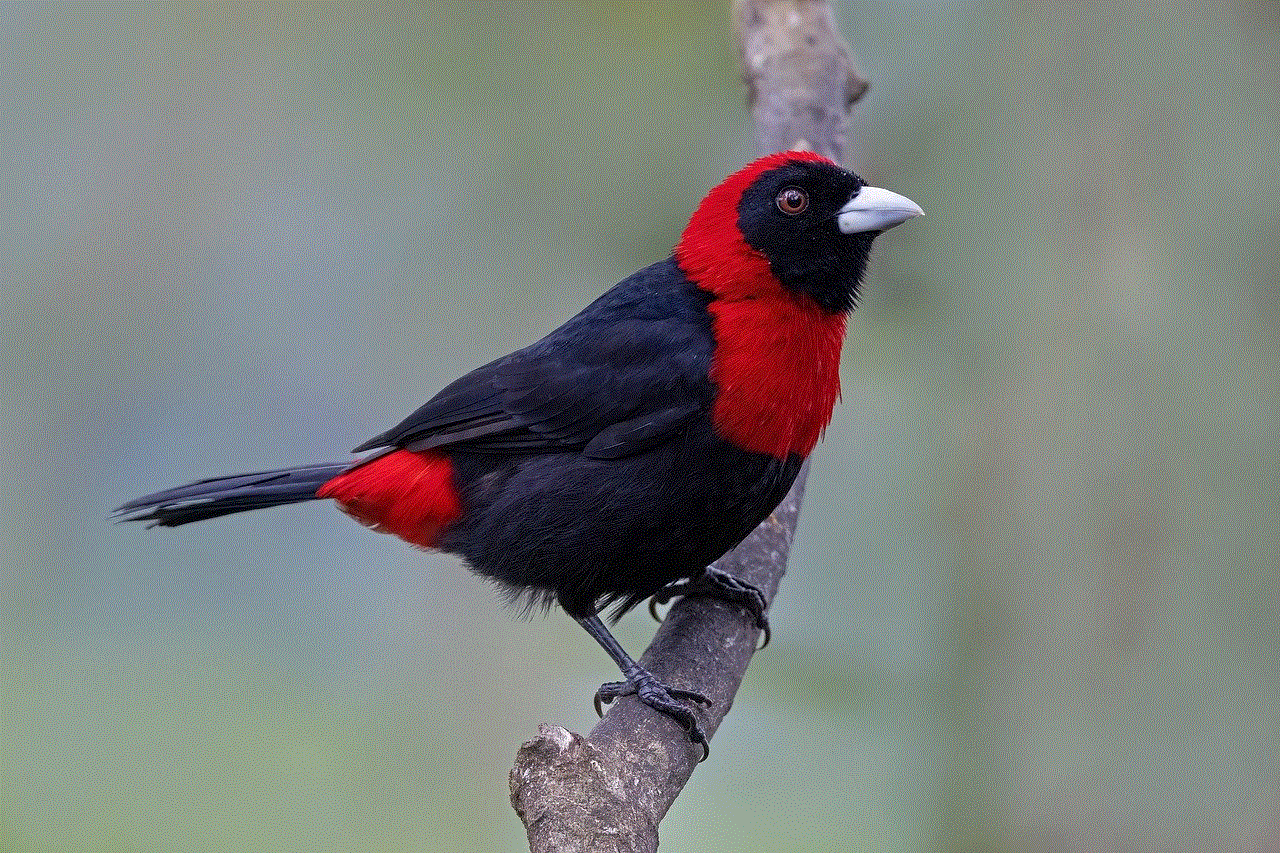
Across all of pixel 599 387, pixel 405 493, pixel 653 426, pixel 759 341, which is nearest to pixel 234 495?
pixel 405 493

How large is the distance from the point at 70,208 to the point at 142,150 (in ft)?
1.09

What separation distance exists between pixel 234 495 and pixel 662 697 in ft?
3.92

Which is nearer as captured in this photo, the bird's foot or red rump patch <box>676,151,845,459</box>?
the bird's foot

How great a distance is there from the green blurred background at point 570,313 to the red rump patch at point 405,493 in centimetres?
96

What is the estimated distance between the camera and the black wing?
2.57 metres

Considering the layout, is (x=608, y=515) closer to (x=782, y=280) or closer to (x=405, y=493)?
(x=405, y=493)

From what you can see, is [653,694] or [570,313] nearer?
[653,694]

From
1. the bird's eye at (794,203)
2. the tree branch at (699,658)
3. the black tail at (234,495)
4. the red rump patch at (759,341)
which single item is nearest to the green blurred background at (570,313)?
the tree branch at (699,658)

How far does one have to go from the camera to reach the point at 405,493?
110 inches

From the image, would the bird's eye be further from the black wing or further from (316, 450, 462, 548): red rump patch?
(316, 450, 462, 548): red rump patch

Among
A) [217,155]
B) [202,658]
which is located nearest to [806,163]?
[202,658]

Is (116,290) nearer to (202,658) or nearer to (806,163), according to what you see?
(202,658)

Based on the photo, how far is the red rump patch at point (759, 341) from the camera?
251cm

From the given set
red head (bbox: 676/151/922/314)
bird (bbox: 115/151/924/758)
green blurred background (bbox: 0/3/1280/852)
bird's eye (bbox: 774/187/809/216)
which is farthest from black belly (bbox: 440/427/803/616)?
green blurred background (bbox: 0/3/1280/852)
